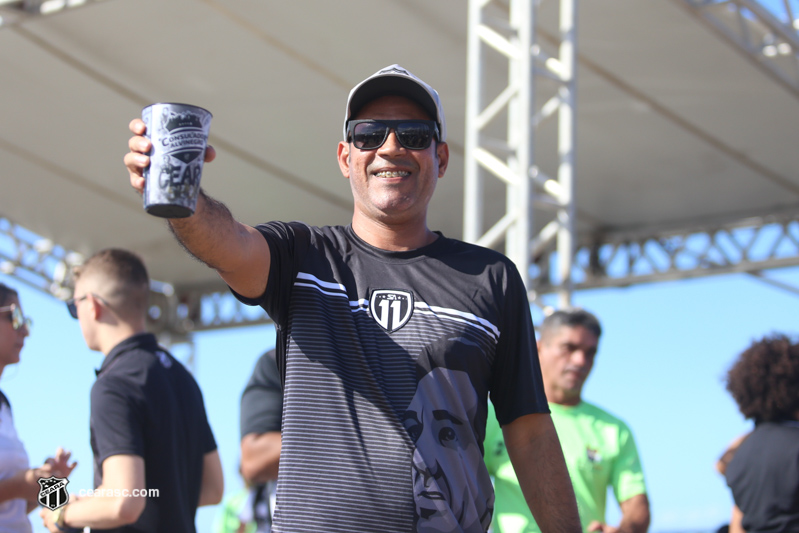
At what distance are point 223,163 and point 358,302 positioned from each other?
756cm

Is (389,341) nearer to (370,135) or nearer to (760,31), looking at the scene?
(370,135)

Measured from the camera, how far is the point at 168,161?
1.55 meters

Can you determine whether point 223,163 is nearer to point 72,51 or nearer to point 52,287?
point 72,51

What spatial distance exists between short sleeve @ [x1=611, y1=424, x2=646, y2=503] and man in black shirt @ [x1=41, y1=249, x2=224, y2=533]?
4.97 ft

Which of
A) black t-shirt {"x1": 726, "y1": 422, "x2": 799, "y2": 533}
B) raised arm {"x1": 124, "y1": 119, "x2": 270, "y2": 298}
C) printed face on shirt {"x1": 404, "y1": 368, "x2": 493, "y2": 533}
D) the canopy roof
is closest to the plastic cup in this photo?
raised arm {"x1": 124, "y1": 119, "x2": 270, "y2": 298}

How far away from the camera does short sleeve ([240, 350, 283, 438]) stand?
10.6 ft

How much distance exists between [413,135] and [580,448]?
2.08m

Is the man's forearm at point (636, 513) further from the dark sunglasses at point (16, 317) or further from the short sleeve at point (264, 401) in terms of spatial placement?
the dark sunglasses at point (16, 317)

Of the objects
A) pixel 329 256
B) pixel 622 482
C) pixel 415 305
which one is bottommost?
pixel 622 482

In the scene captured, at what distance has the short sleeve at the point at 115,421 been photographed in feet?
8.98

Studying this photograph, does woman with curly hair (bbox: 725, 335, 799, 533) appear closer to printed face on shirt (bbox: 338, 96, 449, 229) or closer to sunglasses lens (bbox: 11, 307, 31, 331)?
printed face on shirt (bbox: 338, 96, 449, 229)

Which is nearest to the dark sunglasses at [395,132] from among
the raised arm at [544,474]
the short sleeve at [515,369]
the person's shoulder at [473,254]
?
the person's shoulder at [473,254]

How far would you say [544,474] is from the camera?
2.00 meters

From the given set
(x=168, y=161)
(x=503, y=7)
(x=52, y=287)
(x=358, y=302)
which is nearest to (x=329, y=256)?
(x=358, y=302)
